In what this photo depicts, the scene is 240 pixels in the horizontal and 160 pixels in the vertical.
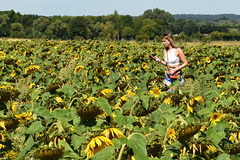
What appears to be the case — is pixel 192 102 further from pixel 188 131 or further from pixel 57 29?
pixel 57 29

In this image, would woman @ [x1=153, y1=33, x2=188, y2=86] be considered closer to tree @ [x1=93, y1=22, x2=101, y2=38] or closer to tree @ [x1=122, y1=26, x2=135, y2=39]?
tree @ [x1=93, y1=22, x2=101, y2=38]


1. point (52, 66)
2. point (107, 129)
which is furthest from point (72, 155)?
point (52, 66)

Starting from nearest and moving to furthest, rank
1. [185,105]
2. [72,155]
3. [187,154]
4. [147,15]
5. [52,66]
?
1. [72,155]
2. [187,154]
3. [185,105]
4. [52,66]
5. [147,15]

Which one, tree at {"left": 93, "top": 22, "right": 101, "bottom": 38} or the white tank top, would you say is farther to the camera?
tree at {"left": 93, "top": 22, "right": 101, "bottom": 38}

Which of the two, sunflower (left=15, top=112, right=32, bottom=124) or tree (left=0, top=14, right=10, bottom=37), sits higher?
tree (left=0, top=14, right=10, bottom=37)

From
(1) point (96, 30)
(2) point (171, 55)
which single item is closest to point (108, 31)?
(1) point (96, 30)

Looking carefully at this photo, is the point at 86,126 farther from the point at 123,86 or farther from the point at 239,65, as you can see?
the point at 239,65

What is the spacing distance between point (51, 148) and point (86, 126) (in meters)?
0.27

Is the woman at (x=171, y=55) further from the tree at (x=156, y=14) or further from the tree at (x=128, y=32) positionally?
the tree at (x=156, y=14)

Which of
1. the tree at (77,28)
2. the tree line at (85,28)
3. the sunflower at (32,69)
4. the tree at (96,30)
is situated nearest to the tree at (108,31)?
the tree line at (85,28)

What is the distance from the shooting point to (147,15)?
424 ft

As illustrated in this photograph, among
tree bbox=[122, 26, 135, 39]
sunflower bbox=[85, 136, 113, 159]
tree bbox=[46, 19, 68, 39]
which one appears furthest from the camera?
tree bbox=[122, 26, 135, 39]

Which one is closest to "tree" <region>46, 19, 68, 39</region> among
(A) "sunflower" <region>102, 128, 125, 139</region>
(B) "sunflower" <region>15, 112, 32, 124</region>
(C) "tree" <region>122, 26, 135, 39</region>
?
(C) "tree" <region>122, 26, 135, 39</region>

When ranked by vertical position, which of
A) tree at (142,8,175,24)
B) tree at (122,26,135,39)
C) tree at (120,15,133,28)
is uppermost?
tree at (142,8,175,24)
